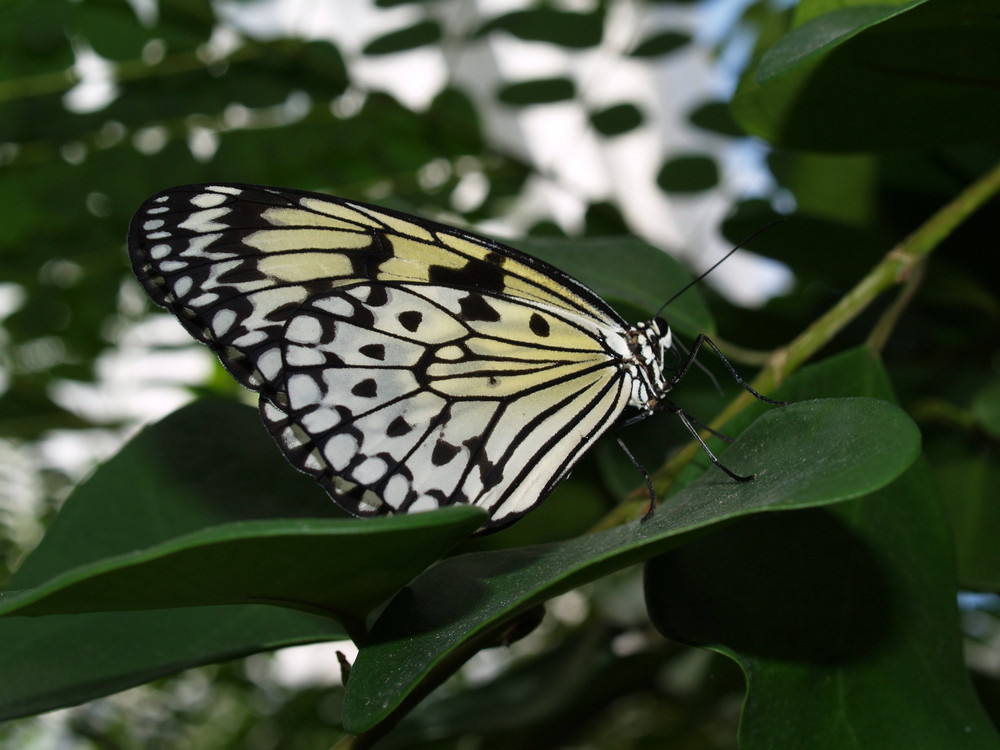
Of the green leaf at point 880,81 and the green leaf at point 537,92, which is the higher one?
the green leaf at point 880,81

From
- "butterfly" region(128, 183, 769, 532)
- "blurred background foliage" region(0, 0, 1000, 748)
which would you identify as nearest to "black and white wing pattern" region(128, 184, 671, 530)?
"butterfly" region(128, 183, 769, 532)

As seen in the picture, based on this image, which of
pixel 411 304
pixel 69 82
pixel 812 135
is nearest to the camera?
pixel 812 135

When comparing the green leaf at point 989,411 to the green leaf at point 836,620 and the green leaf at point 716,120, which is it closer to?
the green leaf at point 836,620

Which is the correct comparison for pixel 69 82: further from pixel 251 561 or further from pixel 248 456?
pixel 251 561

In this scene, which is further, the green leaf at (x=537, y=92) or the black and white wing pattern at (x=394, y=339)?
the green leaf at (x=537, y=92)

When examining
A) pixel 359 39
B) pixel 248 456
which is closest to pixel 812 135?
pixel 248 456

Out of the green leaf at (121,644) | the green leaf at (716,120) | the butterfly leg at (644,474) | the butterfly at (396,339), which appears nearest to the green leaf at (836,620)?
the butterfly leg at (644,474)

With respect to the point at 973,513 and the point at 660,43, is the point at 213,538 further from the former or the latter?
the point at 660,43

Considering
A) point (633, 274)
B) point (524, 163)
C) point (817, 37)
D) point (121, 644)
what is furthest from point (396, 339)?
point (524, 163)
